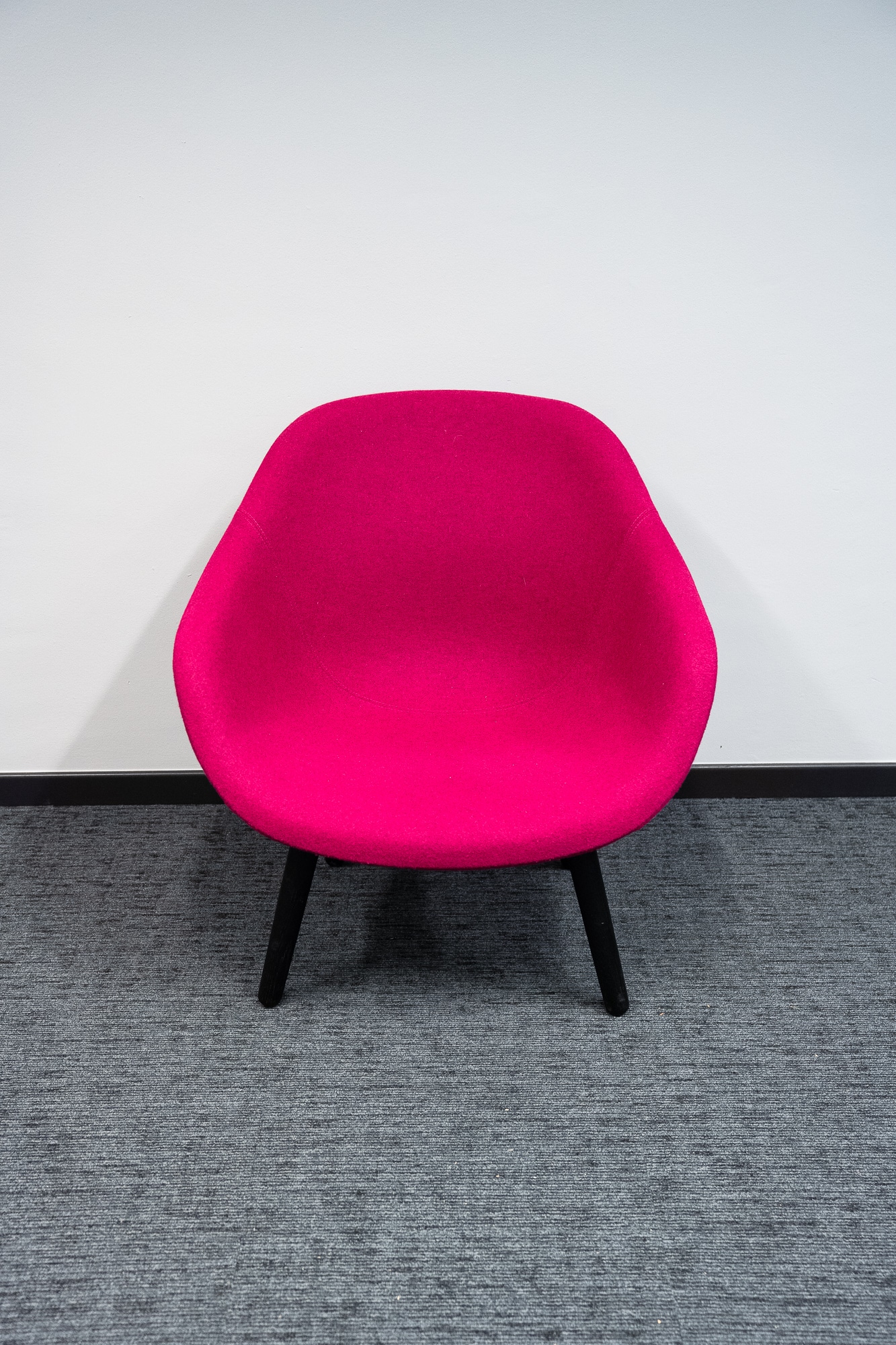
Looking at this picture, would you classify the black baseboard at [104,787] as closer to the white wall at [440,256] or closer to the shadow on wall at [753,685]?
the white wall at [440,256]

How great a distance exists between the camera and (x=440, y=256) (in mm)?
1378

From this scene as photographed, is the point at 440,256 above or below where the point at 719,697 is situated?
above

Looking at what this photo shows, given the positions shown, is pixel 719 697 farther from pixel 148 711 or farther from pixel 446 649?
pixel 148 711

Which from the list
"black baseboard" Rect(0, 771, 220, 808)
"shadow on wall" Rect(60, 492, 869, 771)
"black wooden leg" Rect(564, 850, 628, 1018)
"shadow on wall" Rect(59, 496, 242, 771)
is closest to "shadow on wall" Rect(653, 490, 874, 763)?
"shadow on wall" Rect(60, 492, 869, 771)

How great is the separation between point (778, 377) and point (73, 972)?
5.19 ft

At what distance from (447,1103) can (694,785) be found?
0.91 metres

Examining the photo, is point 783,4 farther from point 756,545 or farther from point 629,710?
point 629,710

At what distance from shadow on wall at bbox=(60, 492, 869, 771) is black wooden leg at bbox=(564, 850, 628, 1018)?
2.17 ft

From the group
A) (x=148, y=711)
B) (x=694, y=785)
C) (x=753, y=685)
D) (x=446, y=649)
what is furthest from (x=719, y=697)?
(x=148, y=711)

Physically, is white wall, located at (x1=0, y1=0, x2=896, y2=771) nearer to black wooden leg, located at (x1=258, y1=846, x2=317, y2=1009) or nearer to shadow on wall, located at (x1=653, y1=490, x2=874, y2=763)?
shadow on wall, located at (x1=653, y1=490, x2=874, y2=763)

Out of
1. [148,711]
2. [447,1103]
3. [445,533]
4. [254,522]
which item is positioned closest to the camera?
[447,1103]

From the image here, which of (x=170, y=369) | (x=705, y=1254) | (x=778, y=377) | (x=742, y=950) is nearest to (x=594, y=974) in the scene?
(x=742, y=950)

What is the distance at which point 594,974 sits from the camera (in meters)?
1.30

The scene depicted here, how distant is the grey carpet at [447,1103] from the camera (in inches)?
A: 34.8
